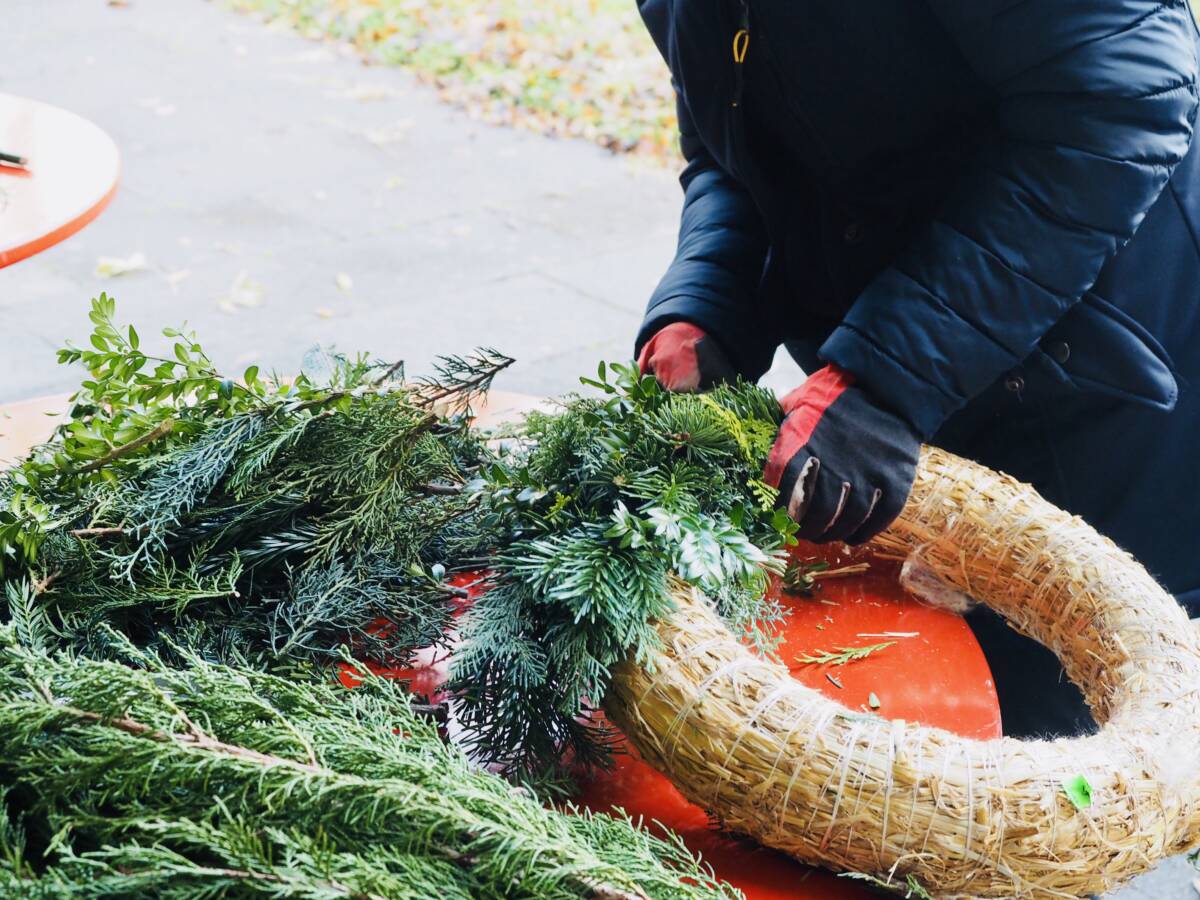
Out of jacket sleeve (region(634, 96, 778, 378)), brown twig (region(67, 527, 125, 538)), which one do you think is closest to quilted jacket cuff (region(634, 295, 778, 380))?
jacket sleeve (region(634, 96, 778, 378))

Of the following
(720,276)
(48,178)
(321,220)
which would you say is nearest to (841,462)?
(720,276)

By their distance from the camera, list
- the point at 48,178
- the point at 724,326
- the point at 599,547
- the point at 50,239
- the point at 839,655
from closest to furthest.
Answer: the point at 599,547, the point at 839,655, the point at 724,326, the point at 50,239, the point at 48,178

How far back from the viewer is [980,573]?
1.59 meters

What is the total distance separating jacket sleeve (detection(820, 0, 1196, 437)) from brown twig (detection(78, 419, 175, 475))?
837mm

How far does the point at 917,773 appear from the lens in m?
1.17

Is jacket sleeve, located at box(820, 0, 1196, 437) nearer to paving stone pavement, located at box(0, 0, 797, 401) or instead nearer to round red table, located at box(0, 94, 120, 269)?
round red table, located at box(0, 94, 120, 269)

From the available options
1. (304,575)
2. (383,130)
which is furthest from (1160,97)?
(383,130)

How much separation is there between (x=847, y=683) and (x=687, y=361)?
0.54 m

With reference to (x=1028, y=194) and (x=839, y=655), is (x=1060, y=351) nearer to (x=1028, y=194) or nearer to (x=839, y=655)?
(x=1028, y=194)

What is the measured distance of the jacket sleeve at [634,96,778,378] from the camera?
1.85m

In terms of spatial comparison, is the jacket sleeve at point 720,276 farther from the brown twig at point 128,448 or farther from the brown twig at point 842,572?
the brown twig at point 128,448

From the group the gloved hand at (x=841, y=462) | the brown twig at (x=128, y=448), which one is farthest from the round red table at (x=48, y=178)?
the gloved hand at (x=841, y=462)

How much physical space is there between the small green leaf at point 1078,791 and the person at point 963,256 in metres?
0.42

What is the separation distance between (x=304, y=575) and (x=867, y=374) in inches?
28.7
